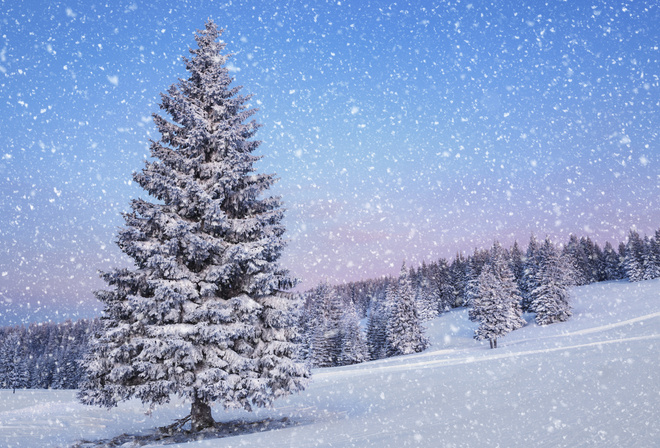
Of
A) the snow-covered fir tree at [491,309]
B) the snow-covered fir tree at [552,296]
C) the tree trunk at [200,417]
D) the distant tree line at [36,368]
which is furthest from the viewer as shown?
the distant tree line at [36,368]

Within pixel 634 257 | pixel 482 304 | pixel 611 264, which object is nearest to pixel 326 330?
pixel 482 304

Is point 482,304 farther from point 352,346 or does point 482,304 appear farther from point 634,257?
point 634,257

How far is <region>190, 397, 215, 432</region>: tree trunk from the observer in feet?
38.3

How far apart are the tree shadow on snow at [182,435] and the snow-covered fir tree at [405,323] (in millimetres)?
48185

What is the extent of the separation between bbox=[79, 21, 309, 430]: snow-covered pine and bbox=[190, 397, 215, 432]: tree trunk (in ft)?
0.12

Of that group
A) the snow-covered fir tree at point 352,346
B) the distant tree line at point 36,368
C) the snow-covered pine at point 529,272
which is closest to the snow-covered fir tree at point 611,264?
the snow-covered pine at point 529,272

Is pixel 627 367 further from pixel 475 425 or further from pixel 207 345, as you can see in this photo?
pixel 207 345

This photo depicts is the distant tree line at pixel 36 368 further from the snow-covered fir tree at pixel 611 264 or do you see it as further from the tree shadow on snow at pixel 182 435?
the snow-covered fir tree at pixel 611 264

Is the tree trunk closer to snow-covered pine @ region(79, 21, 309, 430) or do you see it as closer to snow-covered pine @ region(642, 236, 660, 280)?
snow-covered pine @ region(79, 21, 309, 430)

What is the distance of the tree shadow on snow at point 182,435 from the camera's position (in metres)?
10.8

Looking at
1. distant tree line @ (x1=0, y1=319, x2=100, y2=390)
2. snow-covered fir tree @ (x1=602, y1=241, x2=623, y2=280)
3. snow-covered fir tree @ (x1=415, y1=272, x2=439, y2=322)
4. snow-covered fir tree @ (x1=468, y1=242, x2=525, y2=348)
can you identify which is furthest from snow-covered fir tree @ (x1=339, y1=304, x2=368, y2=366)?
snow-covered fir tree @ (x1=602, y1=241, x2=623, y2=280)

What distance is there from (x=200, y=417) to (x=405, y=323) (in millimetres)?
50419

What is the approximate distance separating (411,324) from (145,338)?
52662 mm

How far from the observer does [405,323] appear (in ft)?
194
